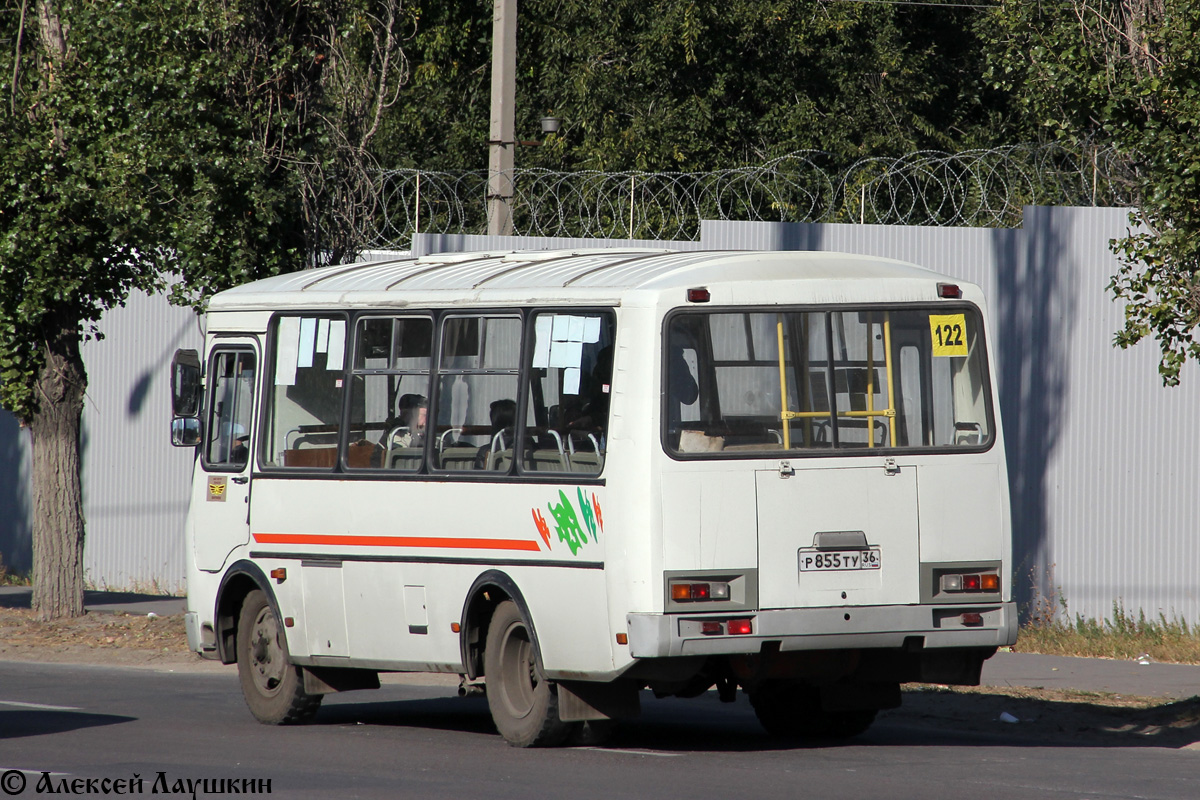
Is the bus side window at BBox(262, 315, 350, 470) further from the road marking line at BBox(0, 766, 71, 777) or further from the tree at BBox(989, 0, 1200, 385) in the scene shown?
the tree at BBox(989, 0, 1200, 385)

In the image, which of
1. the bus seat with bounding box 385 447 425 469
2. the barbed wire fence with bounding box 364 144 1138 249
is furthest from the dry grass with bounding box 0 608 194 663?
the bus seat with bounding box 385 447 425 469

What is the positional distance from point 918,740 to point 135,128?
9.27m

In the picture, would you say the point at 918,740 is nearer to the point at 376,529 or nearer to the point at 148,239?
the point at 376,529

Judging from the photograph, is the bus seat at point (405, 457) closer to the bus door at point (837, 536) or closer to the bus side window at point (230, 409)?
the bus side window at point (230, 409)

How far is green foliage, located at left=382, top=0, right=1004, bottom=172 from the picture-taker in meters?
30.6

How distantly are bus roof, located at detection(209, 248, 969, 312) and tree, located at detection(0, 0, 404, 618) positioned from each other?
381 centimetres

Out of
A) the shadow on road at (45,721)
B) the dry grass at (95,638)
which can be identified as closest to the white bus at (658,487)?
the shadow on road at (45,721)

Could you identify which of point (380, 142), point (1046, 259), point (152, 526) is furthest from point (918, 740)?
point (380, 142)

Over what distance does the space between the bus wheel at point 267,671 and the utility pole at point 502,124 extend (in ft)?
24.0

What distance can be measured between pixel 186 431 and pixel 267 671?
1826 millimetres

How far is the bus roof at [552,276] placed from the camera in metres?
9.99

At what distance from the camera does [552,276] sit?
1065 centimetres

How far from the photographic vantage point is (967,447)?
10.1 m

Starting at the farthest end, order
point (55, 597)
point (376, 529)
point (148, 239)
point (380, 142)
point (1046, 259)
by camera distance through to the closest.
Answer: point (380, 142) < point (55, 597) < point (148, 239) < point (1046, 259) < point (376, 529)
